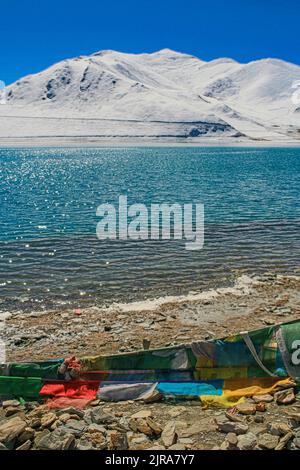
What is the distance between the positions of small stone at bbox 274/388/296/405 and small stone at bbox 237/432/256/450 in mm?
1723

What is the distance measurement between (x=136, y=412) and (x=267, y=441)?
3133 mm

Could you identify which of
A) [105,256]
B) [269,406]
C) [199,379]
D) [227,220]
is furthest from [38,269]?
[227,220]

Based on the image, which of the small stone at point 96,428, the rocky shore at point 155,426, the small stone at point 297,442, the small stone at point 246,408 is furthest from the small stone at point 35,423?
the small stone at point 297,442

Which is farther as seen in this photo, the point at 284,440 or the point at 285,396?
the point at 285,396

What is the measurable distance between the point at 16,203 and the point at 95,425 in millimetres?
42307

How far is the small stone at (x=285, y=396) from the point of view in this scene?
1131 centimetres

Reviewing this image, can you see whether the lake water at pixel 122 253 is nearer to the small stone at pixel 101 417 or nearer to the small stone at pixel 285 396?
the small stone at pixel 101 417

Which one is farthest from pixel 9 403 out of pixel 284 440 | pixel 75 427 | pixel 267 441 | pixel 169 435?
pixel 284 440

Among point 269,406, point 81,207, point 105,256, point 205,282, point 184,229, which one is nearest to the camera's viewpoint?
point 269,406

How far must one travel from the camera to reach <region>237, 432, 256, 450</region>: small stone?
948cm

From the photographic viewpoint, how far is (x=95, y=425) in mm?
10461

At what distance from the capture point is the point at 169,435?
9.95 m

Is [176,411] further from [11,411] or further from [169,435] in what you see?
[11,411]

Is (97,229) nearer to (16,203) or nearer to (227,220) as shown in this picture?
(227,220)
